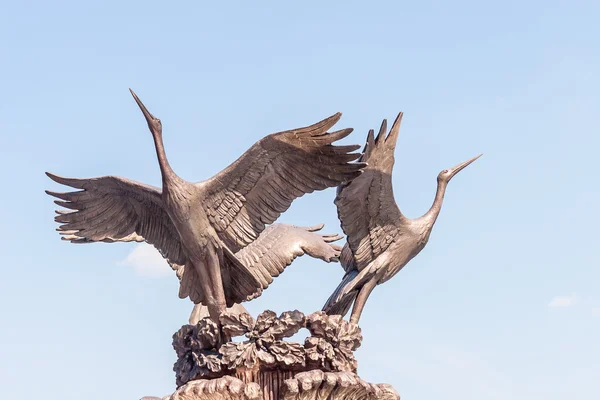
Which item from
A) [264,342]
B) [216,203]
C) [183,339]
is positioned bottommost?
[264,342]

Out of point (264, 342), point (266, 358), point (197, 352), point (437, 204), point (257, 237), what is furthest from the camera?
point (437, 204)

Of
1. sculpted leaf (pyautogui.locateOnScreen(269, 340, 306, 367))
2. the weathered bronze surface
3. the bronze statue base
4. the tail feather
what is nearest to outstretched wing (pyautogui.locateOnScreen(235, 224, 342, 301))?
the weathered bronze surface

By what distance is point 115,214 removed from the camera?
1552cm

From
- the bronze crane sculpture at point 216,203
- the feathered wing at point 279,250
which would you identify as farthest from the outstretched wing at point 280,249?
the bronze crane sculpture at point 216,203

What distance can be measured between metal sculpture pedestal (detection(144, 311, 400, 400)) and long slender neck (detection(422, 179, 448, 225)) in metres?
2.51

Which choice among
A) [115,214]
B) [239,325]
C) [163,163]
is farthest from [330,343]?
[115,214]

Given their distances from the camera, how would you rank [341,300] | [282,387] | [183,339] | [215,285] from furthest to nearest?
[341,300], [215,285], [183,339], [282,387]

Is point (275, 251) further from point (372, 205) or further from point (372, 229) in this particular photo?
point (372, 205)

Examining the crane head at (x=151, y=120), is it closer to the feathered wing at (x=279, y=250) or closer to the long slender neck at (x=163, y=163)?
the long slender neck at (x=163, y=163)

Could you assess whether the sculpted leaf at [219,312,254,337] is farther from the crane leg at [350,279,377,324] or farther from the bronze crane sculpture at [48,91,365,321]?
the crane leg at [350,279,377,324]

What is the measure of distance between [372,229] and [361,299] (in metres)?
0.89

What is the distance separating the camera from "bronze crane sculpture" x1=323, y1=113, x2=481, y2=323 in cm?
1517

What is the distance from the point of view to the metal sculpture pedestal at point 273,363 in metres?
13.5

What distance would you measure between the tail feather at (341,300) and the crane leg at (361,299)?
84 millimetres
